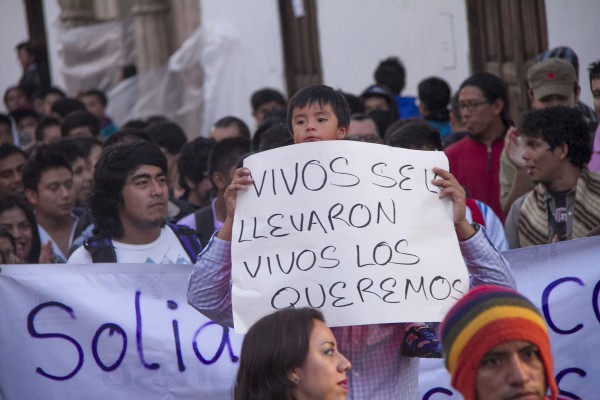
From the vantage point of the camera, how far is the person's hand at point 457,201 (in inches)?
157

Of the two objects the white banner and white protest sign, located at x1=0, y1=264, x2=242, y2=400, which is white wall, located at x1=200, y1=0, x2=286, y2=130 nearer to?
white protest sign, located at x1=0, y1=264, x2=242, y2=400

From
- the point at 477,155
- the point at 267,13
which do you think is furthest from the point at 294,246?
the point at 267,13

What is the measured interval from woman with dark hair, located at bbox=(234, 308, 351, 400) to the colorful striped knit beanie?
0.42m

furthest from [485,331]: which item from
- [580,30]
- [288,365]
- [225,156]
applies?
[580,30]

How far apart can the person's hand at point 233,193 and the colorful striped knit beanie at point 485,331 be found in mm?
1113

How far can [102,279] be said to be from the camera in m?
5.38

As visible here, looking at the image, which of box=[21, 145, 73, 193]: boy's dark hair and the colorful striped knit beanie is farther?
box=[21, 145, 73, 193]: boy's dark hair

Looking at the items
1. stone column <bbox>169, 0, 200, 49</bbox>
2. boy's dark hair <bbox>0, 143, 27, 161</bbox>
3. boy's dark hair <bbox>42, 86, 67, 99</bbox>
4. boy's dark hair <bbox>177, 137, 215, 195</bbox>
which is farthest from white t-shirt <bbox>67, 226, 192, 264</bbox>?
stone column <bbox>169, 0, 200, 49</bbox>

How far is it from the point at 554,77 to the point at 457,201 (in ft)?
11.0

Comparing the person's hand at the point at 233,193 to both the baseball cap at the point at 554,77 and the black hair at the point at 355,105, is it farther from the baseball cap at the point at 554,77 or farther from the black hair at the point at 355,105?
the black hair at the point at 355,105

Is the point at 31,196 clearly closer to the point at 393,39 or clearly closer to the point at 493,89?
the point at 493,89

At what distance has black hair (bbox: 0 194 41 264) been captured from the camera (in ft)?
22.2

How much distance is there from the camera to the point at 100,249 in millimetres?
5496

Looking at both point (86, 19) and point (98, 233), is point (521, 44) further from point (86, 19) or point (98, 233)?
point (86, 19)
